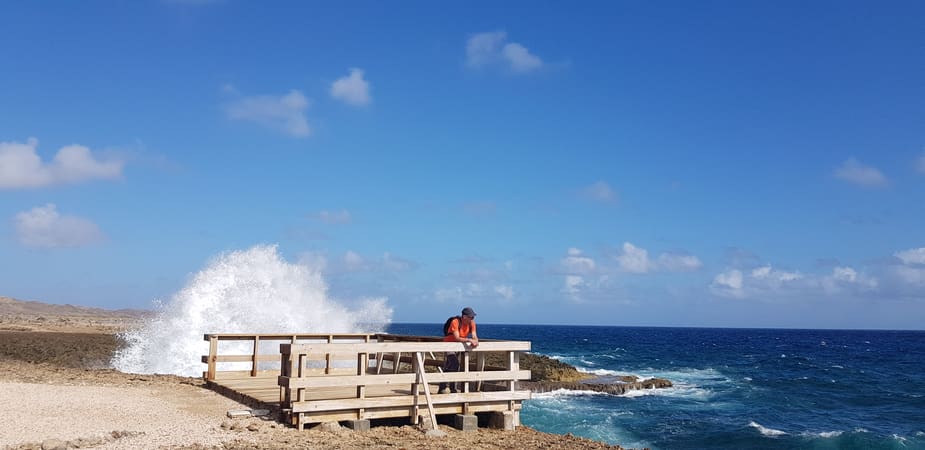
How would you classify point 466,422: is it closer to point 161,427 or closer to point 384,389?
point 384,389

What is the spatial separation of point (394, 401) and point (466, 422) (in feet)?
4.48

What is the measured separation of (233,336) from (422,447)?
23.9 feet

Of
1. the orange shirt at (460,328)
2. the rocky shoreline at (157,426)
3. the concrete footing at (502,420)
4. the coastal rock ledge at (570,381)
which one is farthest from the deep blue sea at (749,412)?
the rocky shoreline at (157,426)

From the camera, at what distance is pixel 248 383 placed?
1508cm

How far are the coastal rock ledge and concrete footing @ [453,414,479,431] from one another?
57.8 feet

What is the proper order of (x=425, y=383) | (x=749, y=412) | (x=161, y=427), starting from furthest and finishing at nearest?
(x=749, y=412) < (x=425, y=383) < (x=161, y=427)

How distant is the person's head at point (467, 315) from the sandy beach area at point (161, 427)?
201 centimetres

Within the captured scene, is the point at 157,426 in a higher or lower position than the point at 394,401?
lower

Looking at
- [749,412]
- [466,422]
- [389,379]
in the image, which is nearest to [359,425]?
[389,379]

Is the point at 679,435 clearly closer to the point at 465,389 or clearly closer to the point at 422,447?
the point at 465,389

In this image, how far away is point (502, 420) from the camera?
12555mm

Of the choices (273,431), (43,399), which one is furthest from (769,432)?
(43,399)

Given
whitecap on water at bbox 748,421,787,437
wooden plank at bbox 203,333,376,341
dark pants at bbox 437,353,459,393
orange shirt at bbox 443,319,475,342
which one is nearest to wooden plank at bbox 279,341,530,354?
orange shirt at bbox 443,319,475,342

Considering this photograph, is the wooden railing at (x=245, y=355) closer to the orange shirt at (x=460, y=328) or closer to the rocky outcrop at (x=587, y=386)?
the orange shirt at (x=460, y=328)
